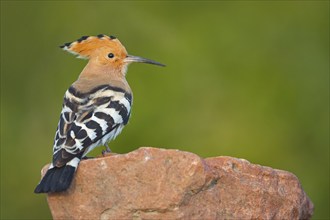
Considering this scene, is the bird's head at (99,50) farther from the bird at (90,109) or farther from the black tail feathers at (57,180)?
the black tail feathers at (57,180)

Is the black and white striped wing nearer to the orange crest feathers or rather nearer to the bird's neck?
the bird's neck

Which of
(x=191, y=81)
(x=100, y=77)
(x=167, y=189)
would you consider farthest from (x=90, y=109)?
(x=191, y=81)

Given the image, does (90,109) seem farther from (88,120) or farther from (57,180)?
(57,180)

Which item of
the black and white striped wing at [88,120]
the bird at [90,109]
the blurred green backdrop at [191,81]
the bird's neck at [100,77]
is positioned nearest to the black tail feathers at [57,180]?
the bird at [90,109]

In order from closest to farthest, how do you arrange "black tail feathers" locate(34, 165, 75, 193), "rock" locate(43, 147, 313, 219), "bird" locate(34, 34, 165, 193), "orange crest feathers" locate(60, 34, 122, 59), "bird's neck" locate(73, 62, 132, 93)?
"rock" locate(43, 147, 313, 219), "black tail feathers" locate(34, 165, 75, 193), "bird" locate(34, 34, 165, 193), "bird's neck" locate(73, 62, 132, 93), "orange crest feathers" locate(60, 34, 122, 59)

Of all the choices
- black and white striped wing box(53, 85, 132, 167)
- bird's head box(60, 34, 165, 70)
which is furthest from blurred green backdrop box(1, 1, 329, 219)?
black and white striped wing box(53, 85, 132, 167)

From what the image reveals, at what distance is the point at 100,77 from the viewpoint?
22.0ft

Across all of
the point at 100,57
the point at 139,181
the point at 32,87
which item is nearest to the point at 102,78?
the point at 100,57

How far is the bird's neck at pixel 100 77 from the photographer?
6492 mm

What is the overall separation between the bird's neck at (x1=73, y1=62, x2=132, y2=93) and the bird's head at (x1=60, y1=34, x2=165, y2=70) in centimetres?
3

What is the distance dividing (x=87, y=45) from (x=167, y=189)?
6.75 feet

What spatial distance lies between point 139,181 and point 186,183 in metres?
0.21

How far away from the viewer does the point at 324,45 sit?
11664 mm

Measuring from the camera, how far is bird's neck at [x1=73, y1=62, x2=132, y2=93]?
6.49 meters
